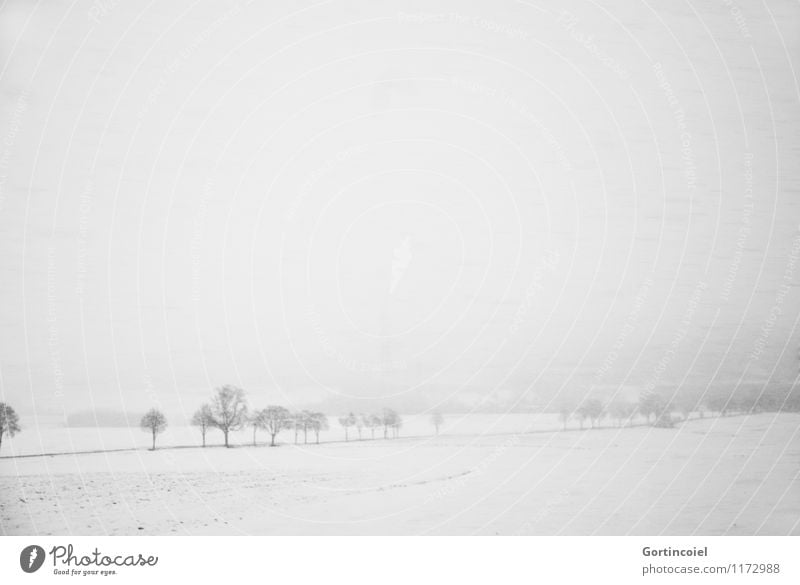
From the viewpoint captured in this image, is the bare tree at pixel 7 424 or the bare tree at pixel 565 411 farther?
the bare tree at pixel 565 411

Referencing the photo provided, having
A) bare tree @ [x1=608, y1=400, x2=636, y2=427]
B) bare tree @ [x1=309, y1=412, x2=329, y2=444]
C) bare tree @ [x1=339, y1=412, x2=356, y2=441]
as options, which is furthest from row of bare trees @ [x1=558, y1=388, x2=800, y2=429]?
bare tree @ [x1=309, y1=412, x2=329, y2=444]

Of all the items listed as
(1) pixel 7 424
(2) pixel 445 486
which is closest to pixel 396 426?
(2) pixel 445 486

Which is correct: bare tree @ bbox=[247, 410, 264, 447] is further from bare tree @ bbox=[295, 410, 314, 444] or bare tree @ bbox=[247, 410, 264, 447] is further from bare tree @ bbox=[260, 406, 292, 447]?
bare tree @ bbox=[295, 410, 314, 444]

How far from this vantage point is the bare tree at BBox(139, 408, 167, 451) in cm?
384

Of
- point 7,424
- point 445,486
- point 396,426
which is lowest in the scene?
point 445,486

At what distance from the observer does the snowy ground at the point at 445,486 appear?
12.3 ft

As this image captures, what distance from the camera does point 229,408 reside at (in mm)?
3881

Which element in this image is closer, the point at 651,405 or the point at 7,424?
the point at 7,424

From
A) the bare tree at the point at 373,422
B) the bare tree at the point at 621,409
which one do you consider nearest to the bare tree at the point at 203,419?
the bare tree at the point at 373,422

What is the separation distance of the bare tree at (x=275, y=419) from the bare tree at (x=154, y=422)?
20.3 inches

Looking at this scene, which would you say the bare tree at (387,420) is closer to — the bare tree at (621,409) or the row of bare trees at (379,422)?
the row of bare trees at (379,422)

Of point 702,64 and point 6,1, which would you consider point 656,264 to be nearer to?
point 702,64

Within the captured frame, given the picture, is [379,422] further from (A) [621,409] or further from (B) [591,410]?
(A) [621,409]

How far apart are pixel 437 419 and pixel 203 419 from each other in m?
1.23
